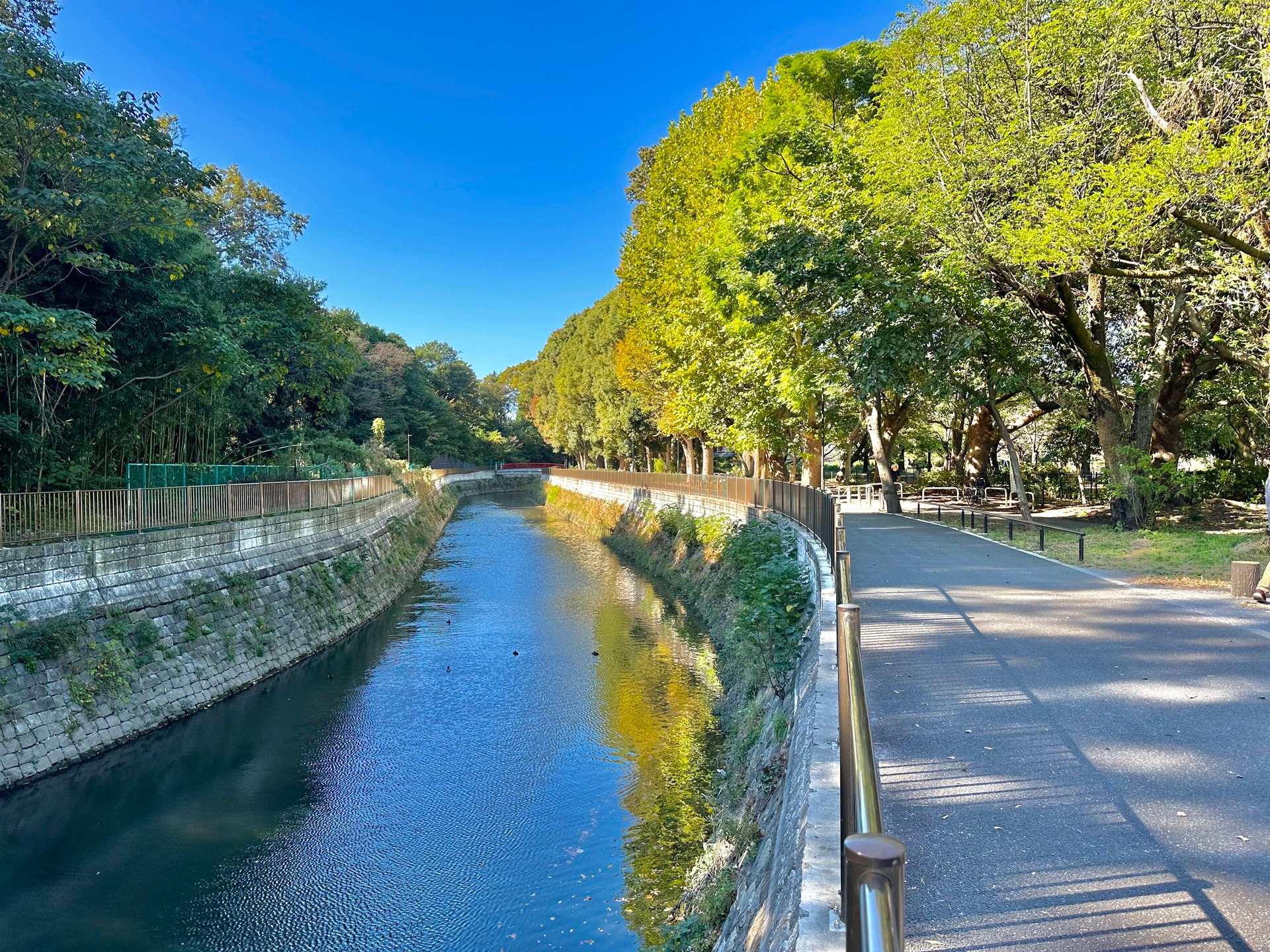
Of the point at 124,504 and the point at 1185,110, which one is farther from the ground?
the point at 1185,110

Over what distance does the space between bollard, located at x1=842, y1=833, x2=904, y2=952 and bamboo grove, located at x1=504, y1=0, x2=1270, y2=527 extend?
15258 millimetres

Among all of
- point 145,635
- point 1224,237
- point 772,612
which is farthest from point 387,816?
point 1224,237

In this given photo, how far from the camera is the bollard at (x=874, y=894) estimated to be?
1570 mm

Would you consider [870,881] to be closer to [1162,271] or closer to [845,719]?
[845,719]

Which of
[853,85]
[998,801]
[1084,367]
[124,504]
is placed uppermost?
[853,85]

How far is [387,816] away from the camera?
9.98m

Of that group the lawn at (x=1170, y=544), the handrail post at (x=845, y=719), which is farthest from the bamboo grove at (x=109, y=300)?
the lawn at (x=1170, y=544)

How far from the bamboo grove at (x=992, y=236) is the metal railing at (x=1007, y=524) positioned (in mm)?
1519

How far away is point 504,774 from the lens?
11164 mm

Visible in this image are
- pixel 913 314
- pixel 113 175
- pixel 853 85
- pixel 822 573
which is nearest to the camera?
pixel 822 573

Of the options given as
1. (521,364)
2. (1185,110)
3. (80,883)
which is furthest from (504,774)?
(521,364)

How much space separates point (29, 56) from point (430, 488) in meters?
38.5

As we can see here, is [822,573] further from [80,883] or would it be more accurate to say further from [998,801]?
[80,883]

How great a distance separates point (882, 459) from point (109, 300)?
2538 cm
